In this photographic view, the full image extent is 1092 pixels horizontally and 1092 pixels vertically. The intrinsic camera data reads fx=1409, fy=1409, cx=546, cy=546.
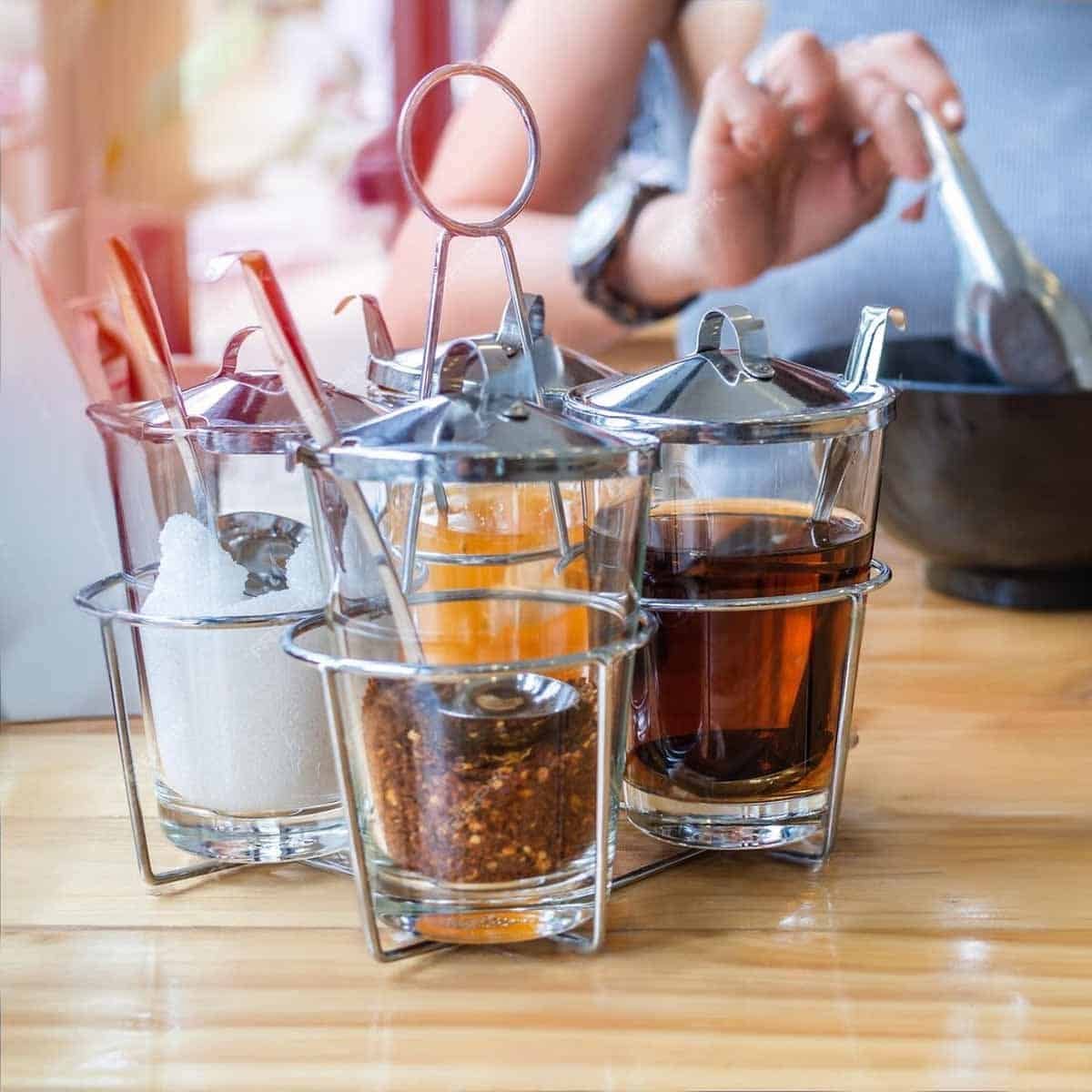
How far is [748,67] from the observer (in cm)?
90

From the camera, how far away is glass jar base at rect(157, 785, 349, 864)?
0.36 metres

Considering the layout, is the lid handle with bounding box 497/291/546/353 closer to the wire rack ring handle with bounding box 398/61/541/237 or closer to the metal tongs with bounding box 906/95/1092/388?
the wire rack ring handle with bounding box 398/61/541/237

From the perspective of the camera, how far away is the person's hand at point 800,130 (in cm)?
84

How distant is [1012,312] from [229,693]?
509 mm

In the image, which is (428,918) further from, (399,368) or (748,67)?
(748,67)

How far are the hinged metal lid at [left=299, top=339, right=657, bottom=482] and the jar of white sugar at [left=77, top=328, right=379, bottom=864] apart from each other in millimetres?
43

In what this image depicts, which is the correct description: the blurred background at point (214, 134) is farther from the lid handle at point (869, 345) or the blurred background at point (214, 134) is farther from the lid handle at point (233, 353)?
the lid handle at point (869, 345)

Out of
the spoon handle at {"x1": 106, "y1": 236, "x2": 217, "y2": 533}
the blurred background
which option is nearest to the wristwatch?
the blurred background

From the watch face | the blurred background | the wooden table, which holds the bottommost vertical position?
the wooden table

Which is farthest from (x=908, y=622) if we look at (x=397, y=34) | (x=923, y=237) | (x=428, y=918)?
(x=397, y=34)

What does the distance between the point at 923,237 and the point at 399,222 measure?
399 millimetres

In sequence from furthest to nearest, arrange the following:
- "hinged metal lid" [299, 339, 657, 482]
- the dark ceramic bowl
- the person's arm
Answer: the person's arm, the dark ceramic bowl, "hinged metal lid" [299, 339, 657, 482]

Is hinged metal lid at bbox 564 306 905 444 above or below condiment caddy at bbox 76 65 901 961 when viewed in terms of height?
above

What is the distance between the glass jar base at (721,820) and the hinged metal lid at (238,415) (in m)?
0.13
